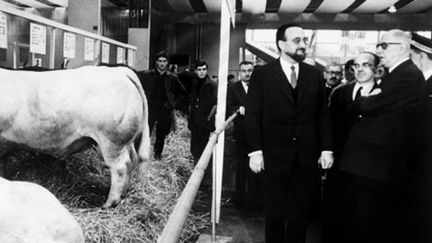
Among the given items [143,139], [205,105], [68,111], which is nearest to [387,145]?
[143,139]

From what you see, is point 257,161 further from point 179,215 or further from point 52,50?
point 52,50

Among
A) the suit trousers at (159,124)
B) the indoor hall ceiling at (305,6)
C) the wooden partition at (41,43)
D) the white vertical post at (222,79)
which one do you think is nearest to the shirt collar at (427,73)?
the white vertical post at (222,79)

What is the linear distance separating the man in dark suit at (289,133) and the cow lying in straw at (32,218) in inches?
57.0

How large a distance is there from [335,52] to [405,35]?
925 centimetres

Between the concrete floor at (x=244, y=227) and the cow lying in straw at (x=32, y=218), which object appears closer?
the cow lying in straw at (x=32, y=218)

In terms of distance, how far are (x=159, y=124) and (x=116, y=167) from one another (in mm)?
1817

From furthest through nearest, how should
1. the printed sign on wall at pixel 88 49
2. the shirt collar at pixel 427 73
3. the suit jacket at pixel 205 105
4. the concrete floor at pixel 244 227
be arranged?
the suit jacket at pixel 205 105 < the printed sign on wall at pixel 88 49 < the concrete floor at pixel 244 227 < the shirt collar at pixel 427 73

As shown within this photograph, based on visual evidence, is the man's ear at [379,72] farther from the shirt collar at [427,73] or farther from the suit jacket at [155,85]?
the suit jacket at [155,85]

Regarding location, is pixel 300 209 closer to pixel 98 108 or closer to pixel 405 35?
pixel 405 35

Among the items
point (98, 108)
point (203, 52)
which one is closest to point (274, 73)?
point (98, 108)

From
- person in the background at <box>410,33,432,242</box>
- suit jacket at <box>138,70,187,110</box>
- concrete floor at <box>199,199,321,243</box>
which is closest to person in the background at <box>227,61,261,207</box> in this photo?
concrete floor at <box>199,199,321,243</box>

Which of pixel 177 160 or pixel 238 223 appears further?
pixel 177 160

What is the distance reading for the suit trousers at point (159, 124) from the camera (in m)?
3.98

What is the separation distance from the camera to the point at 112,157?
215cm
